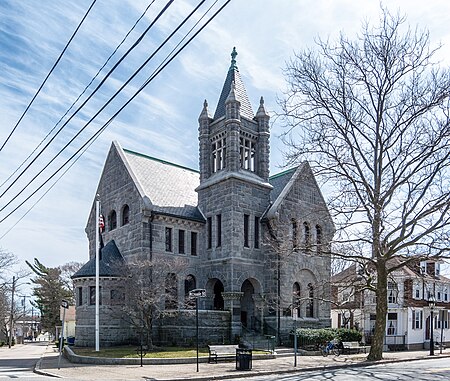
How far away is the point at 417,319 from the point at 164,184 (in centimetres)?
2634

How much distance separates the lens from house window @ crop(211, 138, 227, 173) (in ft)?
121

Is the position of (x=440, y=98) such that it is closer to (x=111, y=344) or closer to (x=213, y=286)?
(x=213, y=286)

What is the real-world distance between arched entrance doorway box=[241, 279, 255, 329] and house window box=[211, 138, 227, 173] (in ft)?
28.8

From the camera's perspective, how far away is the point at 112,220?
3800 centimetres

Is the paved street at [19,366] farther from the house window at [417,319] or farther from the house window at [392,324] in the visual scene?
the house window at [417,319]

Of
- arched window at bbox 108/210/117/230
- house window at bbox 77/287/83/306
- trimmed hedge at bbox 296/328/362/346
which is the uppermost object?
arched window at bbox 108/210/117/230

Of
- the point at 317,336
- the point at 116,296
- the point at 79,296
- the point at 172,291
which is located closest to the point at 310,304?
the point at 317,336

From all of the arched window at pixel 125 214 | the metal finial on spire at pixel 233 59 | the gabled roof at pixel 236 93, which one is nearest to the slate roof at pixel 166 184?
the arched window at pixel 125 214

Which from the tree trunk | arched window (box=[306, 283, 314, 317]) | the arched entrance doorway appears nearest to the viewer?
the tree trunk

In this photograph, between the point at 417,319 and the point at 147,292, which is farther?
the point at 417,319

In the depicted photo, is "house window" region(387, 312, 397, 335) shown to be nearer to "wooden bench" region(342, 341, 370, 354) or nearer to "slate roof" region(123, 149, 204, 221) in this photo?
"wooden bench" region(342, 341, 370, 354)

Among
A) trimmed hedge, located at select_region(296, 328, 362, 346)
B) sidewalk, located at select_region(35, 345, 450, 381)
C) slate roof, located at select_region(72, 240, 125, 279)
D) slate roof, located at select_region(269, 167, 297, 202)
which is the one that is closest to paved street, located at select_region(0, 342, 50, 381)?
sidewalk, located at select_region(35, 345, 450, 381)

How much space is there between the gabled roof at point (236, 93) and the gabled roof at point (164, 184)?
6.04 m

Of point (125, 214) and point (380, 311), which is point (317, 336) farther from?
point (125, 214)
